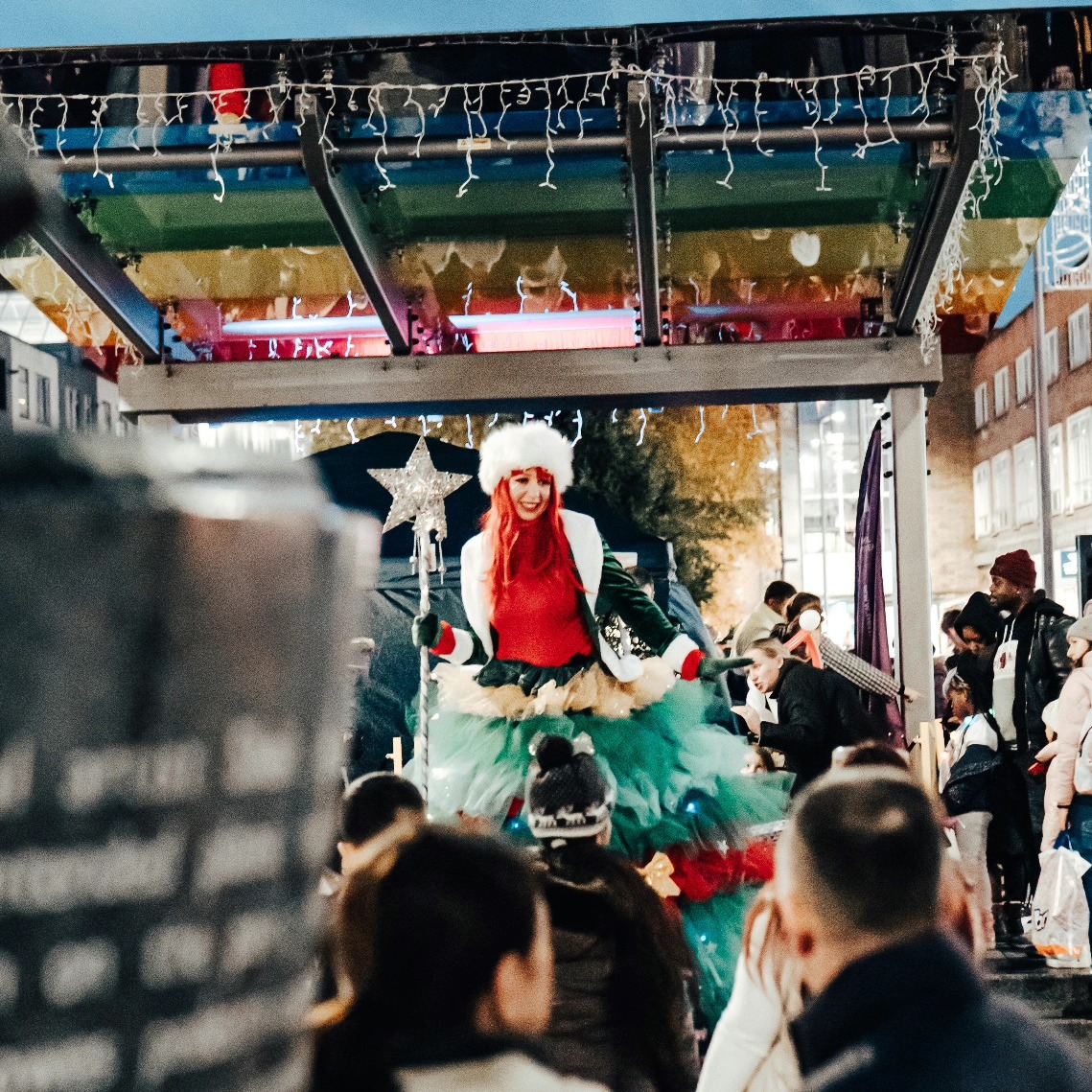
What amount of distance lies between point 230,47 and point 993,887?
499 cm

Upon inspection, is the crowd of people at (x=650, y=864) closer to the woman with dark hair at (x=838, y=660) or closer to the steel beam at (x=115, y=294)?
the woman with dark hair at (x=838, y=660)

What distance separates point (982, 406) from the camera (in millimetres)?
32125

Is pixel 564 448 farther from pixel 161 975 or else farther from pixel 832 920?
pixel 161 975

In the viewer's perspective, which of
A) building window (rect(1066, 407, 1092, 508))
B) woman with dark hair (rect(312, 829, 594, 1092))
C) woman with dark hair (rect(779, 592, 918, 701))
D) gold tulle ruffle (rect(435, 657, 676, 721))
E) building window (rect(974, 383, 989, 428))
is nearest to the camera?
woman with dark hair (rect(312, 829, 594, 1092))

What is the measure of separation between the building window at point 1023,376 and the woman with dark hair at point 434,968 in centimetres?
2916

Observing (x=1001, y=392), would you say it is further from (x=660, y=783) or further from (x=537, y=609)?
(x=660, y=783)

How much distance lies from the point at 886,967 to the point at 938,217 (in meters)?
4.69

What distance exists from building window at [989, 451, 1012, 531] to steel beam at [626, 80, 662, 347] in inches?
1013

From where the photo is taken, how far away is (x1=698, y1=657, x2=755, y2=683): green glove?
4.11 metres

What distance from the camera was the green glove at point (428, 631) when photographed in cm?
444

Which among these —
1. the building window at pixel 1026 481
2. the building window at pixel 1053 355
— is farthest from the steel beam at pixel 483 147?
the building window at pixel 1026 481

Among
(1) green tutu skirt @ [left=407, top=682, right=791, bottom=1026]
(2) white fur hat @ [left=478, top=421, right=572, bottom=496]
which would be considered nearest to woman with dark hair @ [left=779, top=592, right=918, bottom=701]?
(1) green tutu skirt @ [left=407, top=682, right=791, bottom=1026]

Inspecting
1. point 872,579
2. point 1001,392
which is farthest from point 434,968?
point 1001,392

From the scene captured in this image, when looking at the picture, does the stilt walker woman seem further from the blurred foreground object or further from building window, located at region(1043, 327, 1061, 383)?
building window, located at region(1043, 327, 1061, 383)
